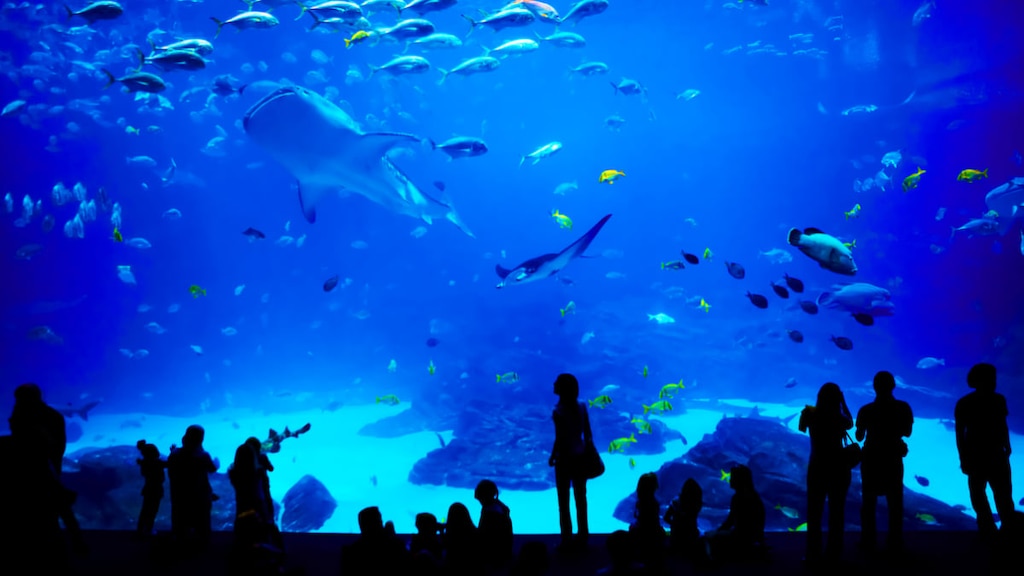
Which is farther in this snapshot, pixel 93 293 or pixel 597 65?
pixel 93 293

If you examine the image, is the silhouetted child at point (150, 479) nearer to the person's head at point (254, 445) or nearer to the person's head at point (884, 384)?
the person's head at point (254, 445)

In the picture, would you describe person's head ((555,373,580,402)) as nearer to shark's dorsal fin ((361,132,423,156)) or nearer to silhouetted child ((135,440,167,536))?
silhouetted child ((135,440,167,536))

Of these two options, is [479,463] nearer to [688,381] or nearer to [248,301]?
[688,381]

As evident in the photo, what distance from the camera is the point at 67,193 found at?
1222 centimetres

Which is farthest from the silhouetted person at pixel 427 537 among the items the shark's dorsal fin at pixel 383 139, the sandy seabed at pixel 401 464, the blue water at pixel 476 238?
the blue water at pixel 476 238

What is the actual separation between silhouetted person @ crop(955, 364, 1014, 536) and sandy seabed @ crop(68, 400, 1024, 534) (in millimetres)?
3798

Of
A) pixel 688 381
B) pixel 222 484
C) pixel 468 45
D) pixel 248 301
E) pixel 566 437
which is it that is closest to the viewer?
pixel 566 437

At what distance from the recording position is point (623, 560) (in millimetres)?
2293

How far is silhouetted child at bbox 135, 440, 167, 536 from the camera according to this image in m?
3.04

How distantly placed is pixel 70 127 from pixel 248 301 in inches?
807

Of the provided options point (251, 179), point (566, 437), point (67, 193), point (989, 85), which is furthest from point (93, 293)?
point (989, 85)

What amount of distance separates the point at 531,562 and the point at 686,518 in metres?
0.94

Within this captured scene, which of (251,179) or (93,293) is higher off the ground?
(251,179)

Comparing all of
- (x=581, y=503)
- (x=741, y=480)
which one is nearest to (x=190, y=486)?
(x=581, y=503)
